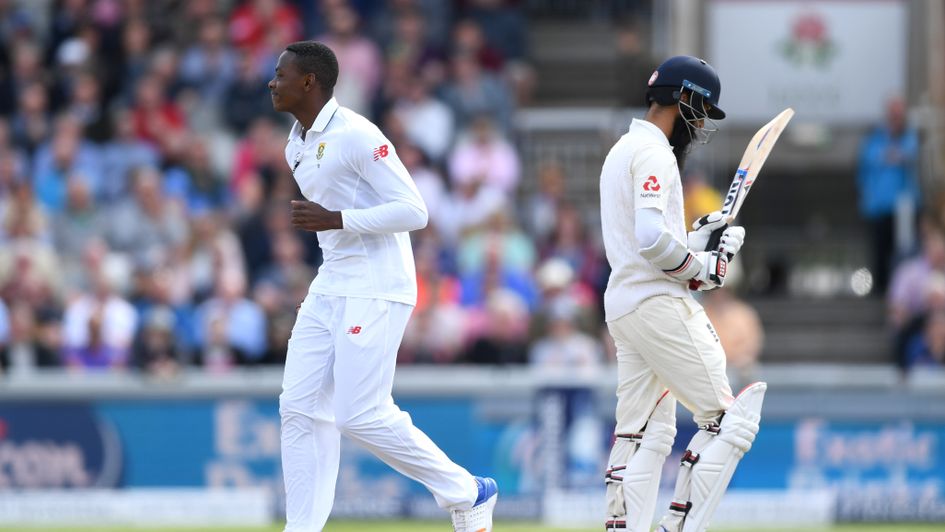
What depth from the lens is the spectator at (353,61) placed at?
16891 mm

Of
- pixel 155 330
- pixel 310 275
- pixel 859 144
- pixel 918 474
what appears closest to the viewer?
pixel 918 474

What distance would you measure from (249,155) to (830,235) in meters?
6.33

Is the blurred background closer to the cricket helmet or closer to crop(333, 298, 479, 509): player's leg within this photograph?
crop(333, 298, 479, 509): player's leg

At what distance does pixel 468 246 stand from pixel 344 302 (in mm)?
7445

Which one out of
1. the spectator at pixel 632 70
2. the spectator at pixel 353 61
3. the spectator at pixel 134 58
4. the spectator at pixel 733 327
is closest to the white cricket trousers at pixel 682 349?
the spectator at pixel 733 327

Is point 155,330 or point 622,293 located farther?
point 155,330

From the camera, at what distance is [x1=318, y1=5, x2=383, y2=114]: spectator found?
16891 millimetres

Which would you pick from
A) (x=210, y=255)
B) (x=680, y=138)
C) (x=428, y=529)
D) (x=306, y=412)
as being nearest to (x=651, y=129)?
(x=680, y=138)

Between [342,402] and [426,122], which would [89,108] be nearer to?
[426,122]

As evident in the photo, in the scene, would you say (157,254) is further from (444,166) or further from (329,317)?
(329,317)

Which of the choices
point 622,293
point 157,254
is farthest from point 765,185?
point 622,293

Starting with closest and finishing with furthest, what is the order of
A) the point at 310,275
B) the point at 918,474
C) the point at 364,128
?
1. the point at 364,128
2. the point at 918,474
3. the point at 310,275

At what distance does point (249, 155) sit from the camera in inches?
650

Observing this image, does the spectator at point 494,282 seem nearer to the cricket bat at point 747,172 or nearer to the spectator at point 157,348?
the spectator at point 157,348
